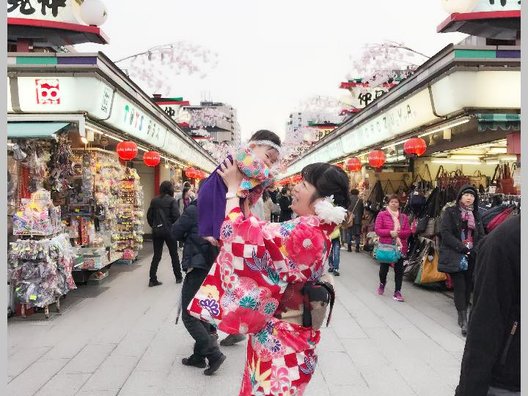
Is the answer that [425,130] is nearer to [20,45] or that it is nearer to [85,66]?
[85,66]

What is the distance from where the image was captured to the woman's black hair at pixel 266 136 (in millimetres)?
2931

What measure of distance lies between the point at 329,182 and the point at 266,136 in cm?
50

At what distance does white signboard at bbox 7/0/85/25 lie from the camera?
8.05 metres

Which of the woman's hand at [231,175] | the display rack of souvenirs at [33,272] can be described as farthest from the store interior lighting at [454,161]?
the woman's hand at [231,175]

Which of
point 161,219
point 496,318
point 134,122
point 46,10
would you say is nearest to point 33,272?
point 161,219

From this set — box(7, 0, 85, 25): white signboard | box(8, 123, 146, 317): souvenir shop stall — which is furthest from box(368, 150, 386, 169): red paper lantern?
box(7, 0, 85, 25): white signboard

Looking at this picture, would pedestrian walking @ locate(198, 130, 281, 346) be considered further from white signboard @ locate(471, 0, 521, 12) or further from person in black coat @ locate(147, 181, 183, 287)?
person in black coat @ locate(147, 181, 183, 287)

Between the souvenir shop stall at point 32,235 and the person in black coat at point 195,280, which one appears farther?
the souvenir shop stall at point 32,235

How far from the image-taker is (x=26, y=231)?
22.6 ft

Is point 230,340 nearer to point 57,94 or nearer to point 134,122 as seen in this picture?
point 57,94

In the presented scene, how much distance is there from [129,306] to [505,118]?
639 cm

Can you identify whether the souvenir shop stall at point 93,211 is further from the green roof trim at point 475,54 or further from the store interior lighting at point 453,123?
the green roof trim at point 475,54

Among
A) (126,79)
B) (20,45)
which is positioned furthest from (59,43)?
(126,79)

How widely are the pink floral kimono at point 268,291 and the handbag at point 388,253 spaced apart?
5664mm
